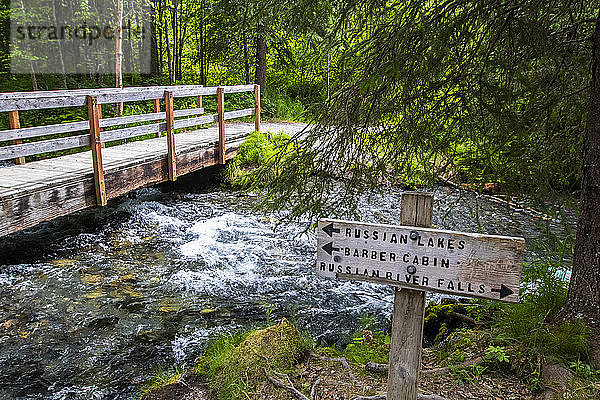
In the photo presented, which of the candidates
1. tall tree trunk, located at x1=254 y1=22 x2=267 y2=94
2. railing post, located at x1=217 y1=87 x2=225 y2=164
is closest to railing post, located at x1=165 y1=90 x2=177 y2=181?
railing post, located at x1=217 y1=87 x2=225 y2=164

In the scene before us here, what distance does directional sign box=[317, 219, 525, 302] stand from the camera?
2156mm

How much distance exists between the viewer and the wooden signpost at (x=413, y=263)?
2158 millimetres

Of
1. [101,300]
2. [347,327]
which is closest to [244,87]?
[101,300]

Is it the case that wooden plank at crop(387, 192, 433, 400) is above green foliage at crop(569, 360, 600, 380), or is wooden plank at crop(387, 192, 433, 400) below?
above

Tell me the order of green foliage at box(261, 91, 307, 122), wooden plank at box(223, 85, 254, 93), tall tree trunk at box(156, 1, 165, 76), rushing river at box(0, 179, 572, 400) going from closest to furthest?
1. rushing river at box(0, 179, 572, 400)
2. wooden plank at box(223, 85, 254, 93)
3. green foliage at box(261, 91, 307, 122)
4. tall tree trunk at box(156, 1, 165, 76)

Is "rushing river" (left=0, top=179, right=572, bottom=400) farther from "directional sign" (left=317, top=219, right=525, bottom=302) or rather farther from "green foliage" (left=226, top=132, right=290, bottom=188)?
"green foliage" (left=226, top=132, right=290, bottom=188)

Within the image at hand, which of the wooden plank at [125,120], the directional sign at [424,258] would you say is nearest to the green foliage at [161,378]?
the directional sign at [424,258]

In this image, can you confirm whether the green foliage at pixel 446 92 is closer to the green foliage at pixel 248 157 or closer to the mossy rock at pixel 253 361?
the mossy rock at pixel 253 361

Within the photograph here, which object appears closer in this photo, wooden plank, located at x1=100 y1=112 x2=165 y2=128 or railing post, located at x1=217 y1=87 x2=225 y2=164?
wooden plank, located at x1=100 y1=112 x2=165 y2=128

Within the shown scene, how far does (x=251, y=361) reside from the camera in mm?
3943

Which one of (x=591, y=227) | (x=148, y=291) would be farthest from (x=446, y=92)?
(x=148, y=291)

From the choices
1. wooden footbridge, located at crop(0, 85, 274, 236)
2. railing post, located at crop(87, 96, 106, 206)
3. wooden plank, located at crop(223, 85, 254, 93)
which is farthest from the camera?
wooden plank, located at crop(223, 85, 254, 93)

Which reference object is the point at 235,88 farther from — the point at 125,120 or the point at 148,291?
the point at 148,291

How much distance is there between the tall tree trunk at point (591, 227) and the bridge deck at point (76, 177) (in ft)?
19.1
